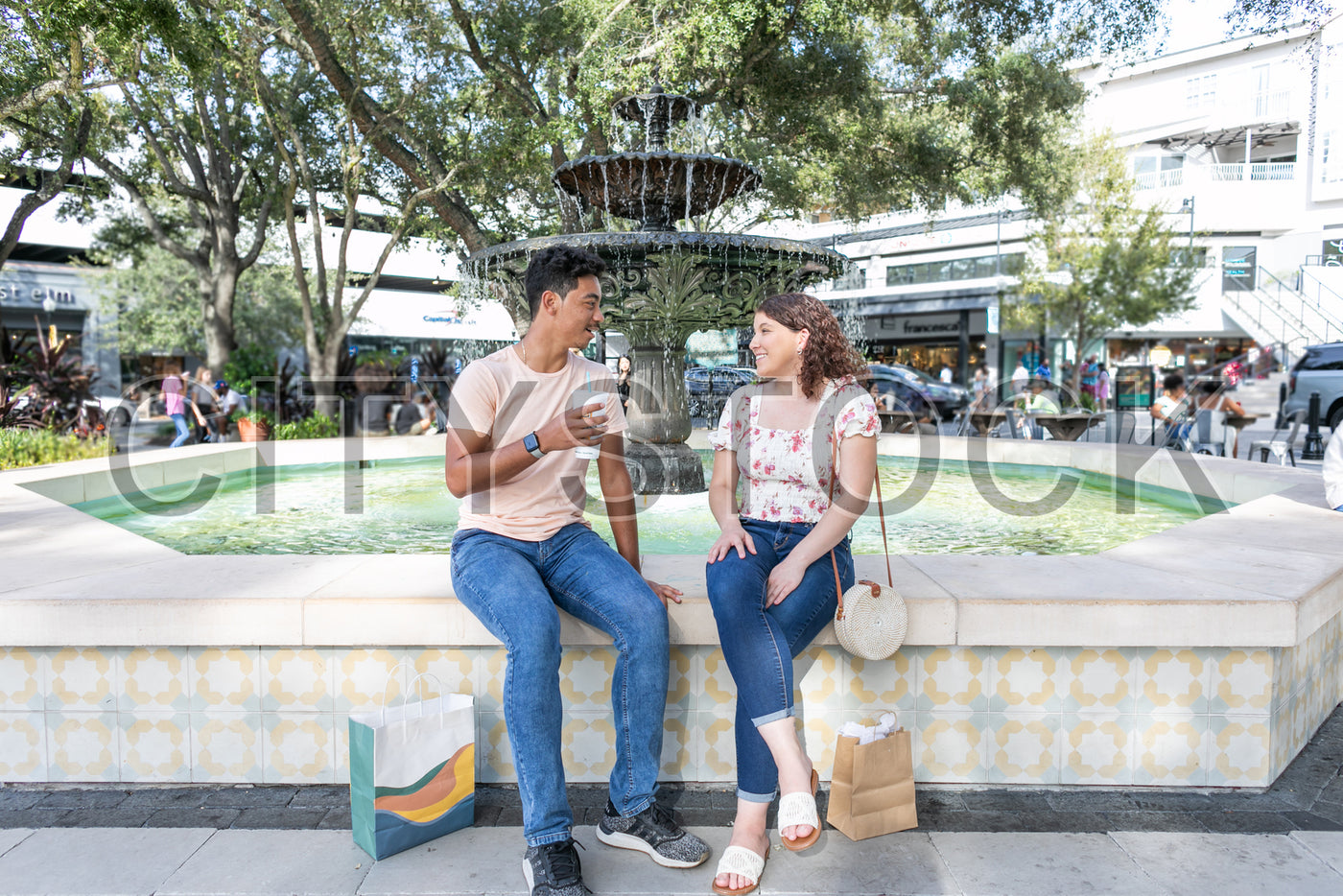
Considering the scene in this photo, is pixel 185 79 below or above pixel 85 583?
above

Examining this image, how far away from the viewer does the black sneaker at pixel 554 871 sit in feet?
7.11

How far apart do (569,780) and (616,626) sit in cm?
70

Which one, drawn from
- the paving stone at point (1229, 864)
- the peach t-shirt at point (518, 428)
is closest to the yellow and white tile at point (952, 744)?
the paving stone at point (1229, 864)

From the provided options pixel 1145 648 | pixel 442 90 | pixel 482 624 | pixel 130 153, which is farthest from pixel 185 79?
pixel 1145 648

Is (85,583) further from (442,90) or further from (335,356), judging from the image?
(335,356)

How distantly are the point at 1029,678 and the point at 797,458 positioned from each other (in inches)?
41.1

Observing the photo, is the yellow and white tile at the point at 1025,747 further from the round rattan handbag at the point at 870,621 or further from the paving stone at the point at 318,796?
the paving stone at the point at 318,796

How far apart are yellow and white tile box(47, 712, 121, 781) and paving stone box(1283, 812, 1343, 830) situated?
12.2 ft

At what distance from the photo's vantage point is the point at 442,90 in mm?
14578

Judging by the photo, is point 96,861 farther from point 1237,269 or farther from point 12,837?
point 1237,269

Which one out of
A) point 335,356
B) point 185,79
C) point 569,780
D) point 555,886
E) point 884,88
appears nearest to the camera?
point 555,886

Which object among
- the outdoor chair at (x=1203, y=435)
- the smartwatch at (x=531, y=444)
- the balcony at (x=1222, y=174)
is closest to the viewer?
the smartwatch at (x=531, y=444)

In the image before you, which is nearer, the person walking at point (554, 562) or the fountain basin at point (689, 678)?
the person walking at point (554, 562)

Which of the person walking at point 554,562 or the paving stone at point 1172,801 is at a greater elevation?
the person walking at point 554,562
